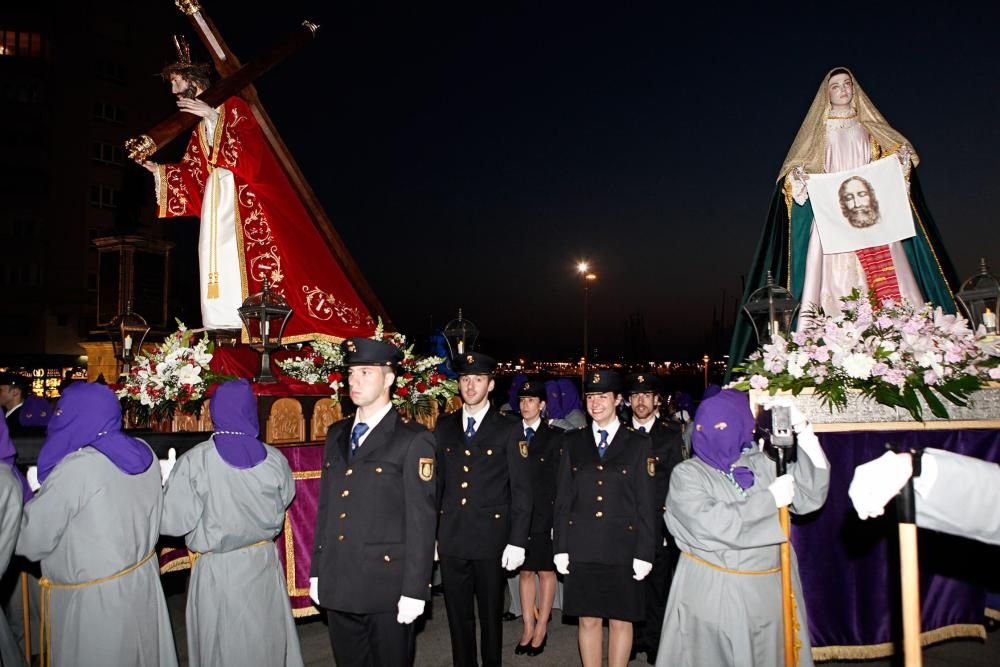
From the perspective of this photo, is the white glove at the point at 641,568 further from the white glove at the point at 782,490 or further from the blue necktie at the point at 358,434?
the blue necktie at the point at 358,434

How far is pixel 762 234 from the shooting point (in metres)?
6.31

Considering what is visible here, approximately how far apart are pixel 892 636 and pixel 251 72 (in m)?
7.74

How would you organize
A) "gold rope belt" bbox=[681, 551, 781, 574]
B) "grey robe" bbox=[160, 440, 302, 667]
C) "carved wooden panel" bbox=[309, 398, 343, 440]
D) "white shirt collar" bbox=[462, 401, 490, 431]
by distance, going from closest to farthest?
"gold rope belt" bbox=[681, 551, 781, 574], "grey robe" bbox=[160, 440, 302, 667], "white shirt collar" bbox=[462, 401, 490, 431], "carved wooden panel" bbox=[309, 398, 343, 440]

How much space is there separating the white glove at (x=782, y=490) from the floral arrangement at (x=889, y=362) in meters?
1.12

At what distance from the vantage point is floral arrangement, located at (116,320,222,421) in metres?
5.29

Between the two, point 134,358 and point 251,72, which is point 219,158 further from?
point 134,358

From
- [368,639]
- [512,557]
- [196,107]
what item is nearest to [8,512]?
[368,639]

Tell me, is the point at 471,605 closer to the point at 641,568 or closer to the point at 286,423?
the point at 641,568

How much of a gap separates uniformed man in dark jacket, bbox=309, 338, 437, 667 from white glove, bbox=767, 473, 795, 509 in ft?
5.70

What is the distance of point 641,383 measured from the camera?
5.75 meters

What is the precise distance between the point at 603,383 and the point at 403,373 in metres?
2.50

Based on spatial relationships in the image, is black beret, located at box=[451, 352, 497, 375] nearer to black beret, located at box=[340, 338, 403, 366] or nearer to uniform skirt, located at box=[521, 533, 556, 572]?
black beret, located at box=[340, 338, 403, 366]

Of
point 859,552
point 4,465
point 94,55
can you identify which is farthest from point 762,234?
point 94,55

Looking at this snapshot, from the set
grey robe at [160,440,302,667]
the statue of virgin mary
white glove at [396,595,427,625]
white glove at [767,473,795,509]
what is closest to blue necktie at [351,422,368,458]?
grey robe at [160,440,302,667]
